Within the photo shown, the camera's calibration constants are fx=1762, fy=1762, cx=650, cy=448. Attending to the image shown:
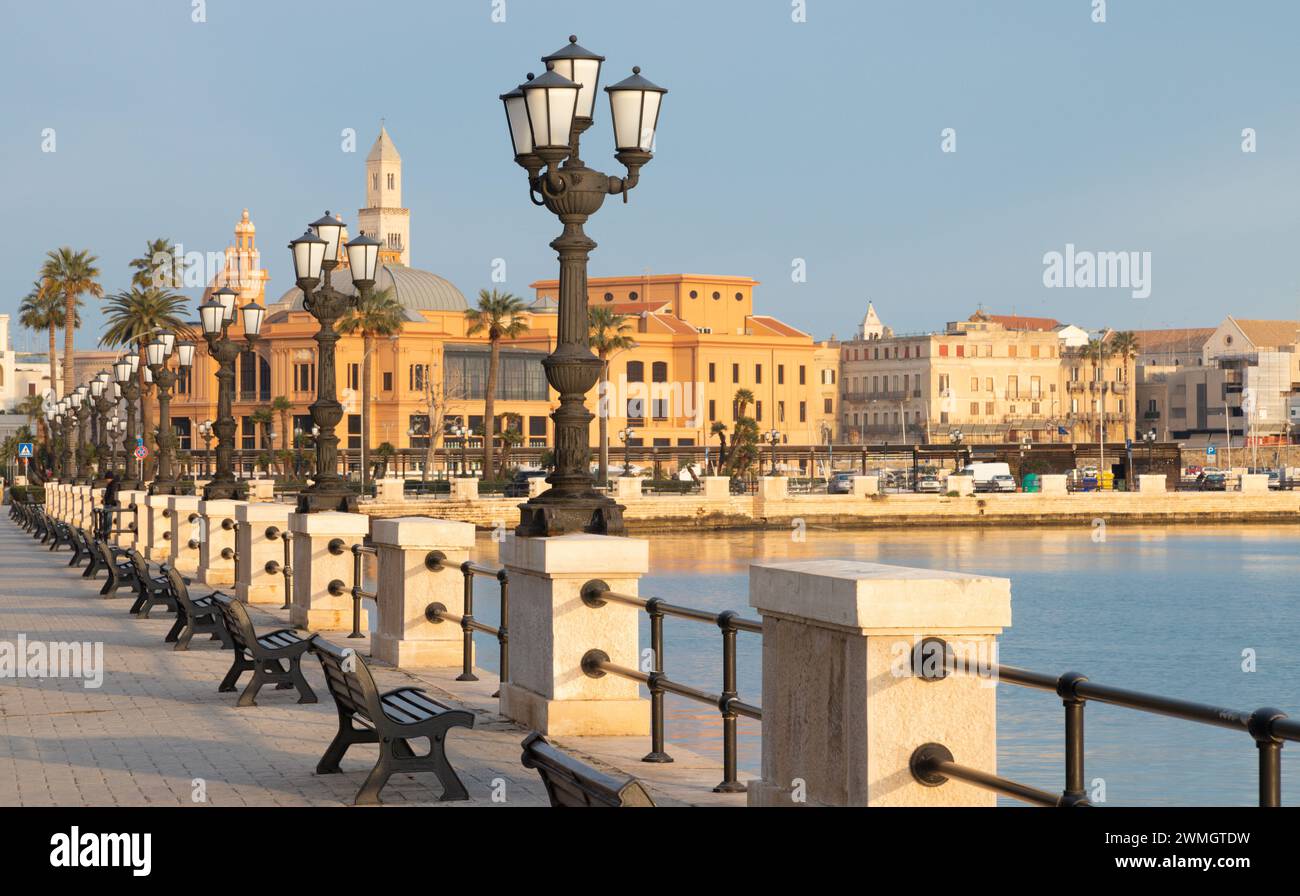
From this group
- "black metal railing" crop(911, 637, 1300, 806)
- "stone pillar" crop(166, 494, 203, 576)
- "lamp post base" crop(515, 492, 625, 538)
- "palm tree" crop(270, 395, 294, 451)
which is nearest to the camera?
"black metal railing" crop(911, 637, 1300, 806)

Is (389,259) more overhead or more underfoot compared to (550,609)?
more overhead

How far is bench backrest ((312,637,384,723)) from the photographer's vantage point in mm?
8938

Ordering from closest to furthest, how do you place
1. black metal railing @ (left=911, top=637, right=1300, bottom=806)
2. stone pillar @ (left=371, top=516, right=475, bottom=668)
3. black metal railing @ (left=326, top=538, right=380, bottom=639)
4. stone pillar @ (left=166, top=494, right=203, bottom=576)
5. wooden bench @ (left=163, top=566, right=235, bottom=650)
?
black metal railing @ (left=911, top=637, right=1300, bottom=806)
stone pillar @ (left=371, top=516, right=475, bottom=668)
black metal railing @ (left=326, top=538, right=380, bottom=639)
wooden bench @ (left=163, top=566, right=235, bottom=650)
stone pillar @ (left=166, top=494, right=203, bottom=576)

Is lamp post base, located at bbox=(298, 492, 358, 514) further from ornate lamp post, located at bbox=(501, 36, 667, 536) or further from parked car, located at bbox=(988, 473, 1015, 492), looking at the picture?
parked car, located at bbox=(988, 473, 1015, 492)

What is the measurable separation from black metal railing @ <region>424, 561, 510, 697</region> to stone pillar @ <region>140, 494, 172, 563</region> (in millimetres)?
18125

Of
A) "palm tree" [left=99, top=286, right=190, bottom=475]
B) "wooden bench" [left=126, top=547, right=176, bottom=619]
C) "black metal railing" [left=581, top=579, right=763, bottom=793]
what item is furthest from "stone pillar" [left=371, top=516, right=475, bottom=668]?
"palm tree" [left=99, top=286, right=190, bottom=475]

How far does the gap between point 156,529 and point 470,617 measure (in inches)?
843

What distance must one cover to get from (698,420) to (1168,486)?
135ft

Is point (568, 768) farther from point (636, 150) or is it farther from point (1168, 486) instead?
point (1168, 486)

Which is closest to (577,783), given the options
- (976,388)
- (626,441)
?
(626,441)

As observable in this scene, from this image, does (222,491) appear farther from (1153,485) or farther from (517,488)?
(1153,485)

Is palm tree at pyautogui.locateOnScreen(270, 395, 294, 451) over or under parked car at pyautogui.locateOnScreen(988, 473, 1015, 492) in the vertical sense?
over
